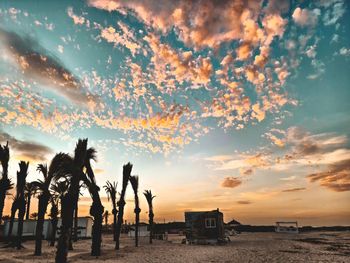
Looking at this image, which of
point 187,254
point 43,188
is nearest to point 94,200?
point 43,188

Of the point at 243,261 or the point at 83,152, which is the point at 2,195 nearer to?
the point at 83,152

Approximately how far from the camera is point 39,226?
60.4 feet

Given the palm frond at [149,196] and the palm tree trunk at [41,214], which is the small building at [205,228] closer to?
the palm frond at [149,196]

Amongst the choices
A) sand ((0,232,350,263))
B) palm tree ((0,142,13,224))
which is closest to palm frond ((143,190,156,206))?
sand ((0,232,350,263))

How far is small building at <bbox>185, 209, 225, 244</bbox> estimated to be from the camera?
1446 inches

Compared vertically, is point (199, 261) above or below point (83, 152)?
below

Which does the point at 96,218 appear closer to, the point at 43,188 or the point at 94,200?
the point at 94,200

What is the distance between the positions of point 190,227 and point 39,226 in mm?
23822

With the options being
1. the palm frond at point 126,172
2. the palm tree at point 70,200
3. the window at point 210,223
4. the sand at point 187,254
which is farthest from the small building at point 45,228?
the palm tree at point 70,200

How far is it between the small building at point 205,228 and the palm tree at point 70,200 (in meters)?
28.0

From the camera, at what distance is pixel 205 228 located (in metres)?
37.2

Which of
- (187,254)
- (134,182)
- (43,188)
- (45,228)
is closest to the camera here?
(43,188)

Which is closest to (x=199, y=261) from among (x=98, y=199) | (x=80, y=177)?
(x=98, y=199)

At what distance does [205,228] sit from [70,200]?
1129 inches
